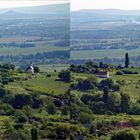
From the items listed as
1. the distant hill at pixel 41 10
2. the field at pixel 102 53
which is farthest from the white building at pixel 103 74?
the distant hill at pixel 41 10

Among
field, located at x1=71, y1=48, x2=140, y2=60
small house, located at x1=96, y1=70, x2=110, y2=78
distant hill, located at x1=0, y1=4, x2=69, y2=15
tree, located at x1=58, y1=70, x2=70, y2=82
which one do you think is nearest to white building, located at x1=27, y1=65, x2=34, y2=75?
tree, located at x1=58, y1=70, x2=70, y2=82

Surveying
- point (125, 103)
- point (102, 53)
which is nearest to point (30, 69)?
point (125, 103)


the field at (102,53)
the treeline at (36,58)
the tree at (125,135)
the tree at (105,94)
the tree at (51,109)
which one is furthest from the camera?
the field at (102,53)

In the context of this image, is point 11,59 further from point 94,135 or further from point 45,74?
point 94,135

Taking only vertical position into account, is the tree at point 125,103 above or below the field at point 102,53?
below

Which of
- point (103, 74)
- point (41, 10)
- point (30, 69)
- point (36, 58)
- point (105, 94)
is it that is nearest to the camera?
point (41, 10)

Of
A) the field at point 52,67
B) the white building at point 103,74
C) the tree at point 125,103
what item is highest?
the field at point 52,67

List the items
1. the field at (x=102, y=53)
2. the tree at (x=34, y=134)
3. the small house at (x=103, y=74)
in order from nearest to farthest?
the tree at (x=34, y=134) < the small house at (x=103, y=74) < the field at (x=102, y=53)

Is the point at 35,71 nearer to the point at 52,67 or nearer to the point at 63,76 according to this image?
the point at 52,67

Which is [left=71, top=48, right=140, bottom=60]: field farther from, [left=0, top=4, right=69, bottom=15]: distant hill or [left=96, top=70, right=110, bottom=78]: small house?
[left=0, top=4, right=69, bottom=15]: distant hill

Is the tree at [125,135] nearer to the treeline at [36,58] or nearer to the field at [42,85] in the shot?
the field at [42,85]

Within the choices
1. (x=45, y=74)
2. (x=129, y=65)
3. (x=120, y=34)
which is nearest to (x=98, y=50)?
(x=120, y=34)
